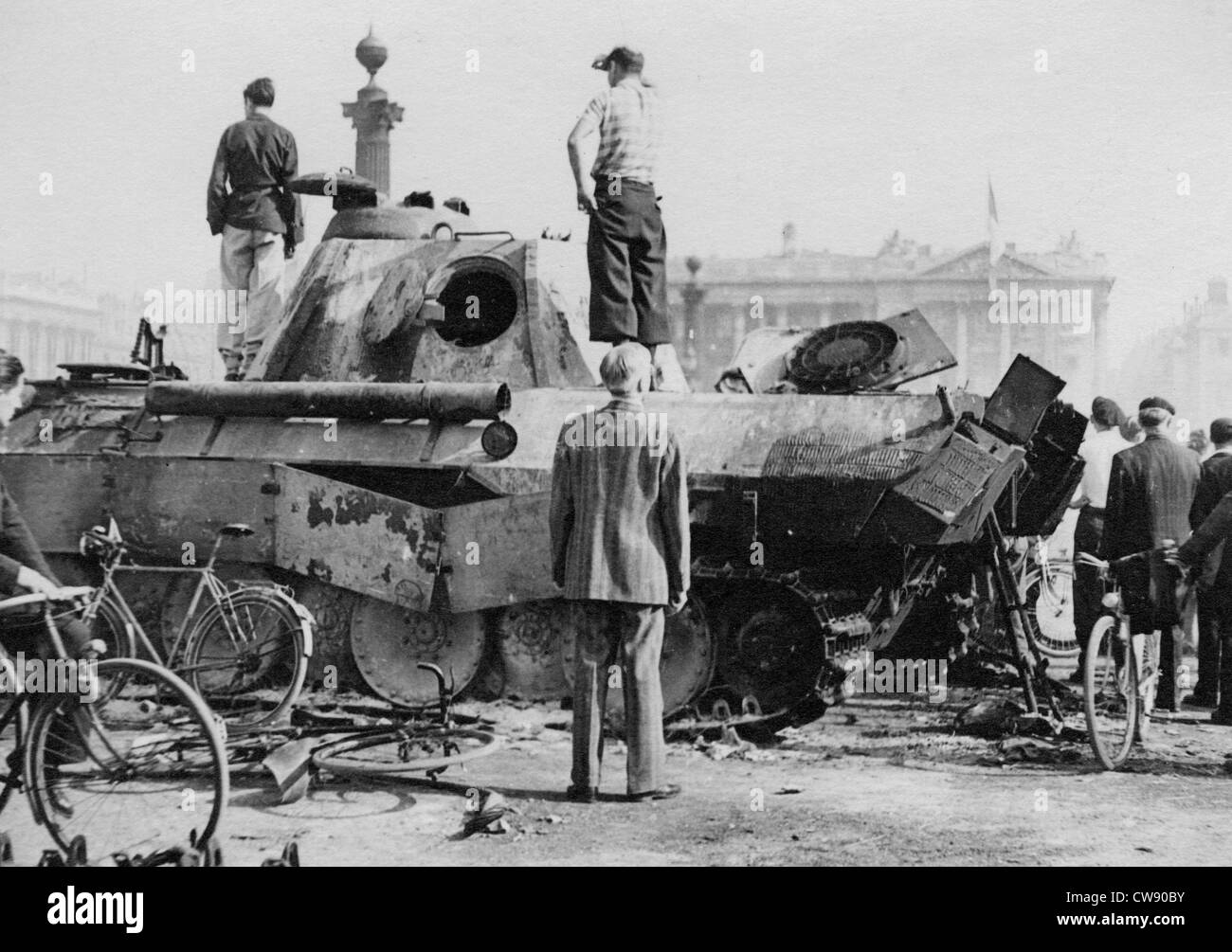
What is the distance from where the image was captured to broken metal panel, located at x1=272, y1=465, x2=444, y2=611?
938 centimetres

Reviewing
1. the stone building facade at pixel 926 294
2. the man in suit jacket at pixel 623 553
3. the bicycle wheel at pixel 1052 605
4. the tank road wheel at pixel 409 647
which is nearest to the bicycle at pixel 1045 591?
the bicycle wheel at pixel 1052 605

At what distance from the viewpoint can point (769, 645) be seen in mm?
9125

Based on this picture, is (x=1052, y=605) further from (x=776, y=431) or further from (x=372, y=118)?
(x=372, y=118)

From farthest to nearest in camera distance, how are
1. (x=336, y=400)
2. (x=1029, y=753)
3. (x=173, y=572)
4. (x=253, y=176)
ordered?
(x=253, y=176)
(x=173, y=572)
(x=336, y=400)
(x=1029, y=753)

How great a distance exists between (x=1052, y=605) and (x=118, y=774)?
8.47m

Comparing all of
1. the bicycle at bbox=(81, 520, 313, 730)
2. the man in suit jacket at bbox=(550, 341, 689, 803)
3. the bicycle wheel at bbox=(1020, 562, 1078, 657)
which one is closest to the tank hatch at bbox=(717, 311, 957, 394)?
the bicycle wheel at bbox=(1020, 562, 1078, 657)

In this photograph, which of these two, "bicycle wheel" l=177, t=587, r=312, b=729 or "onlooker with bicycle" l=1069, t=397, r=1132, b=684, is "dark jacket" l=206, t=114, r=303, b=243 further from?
"onlooker with bicycle" l=1069, t=397, r=1132, b=684

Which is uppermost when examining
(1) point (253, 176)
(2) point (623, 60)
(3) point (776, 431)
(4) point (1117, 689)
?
(2) point (623, 60)

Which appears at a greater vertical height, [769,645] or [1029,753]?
[769,645]

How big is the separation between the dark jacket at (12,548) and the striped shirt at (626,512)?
7.92ft

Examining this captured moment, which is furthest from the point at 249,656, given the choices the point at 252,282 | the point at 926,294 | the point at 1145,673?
the point at 926,294

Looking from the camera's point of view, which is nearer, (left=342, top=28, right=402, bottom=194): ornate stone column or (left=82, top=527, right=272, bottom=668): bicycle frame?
(left=82, top=527, right=272, bottom=668): bicycle frame

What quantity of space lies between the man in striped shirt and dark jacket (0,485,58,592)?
138 inches

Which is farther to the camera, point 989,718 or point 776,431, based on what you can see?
point 989,718
